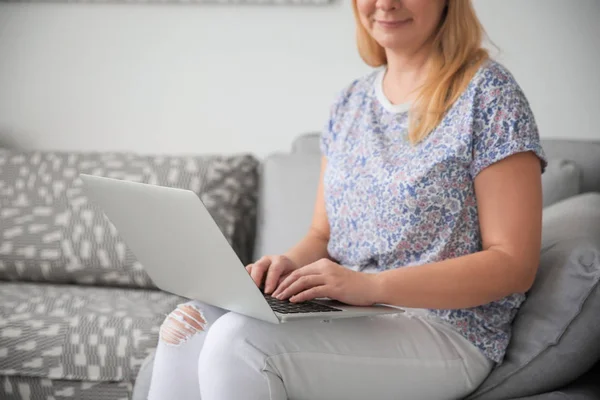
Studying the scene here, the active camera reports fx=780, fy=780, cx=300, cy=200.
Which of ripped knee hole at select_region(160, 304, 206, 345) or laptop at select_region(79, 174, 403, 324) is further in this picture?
ripped knee hole at select_region(160, 304, 206, 345)

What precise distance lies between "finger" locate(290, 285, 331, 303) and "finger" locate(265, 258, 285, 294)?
10 centimetres

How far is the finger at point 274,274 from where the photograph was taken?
49.6 inches

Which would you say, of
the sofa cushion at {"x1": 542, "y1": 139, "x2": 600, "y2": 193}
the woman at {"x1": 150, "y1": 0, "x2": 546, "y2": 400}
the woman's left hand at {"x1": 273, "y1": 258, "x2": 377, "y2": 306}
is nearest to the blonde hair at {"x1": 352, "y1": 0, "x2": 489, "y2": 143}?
the woman at {"x1": 150, "y1": 0, "x2": 546, "y2": 400}

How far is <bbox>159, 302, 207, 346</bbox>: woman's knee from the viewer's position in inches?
48.7

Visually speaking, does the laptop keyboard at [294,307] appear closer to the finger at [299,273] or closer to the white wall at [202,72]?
the finger at [299,273]

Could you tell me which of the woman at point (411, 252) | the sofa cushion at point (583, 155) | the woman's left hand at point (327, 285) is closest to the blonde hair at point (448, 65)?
the woman at point (411, 252)

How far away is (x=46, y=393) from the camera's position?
68.4 inches

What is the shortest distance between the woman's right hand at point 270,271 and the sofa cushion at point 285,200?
2.14 feet

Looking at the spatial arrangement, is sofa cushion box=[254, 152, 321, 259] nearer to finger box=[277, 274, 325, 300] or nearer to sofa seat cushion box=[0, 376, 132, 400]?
Answer: sofa seat cushion box=[0, 376, 132, 400]

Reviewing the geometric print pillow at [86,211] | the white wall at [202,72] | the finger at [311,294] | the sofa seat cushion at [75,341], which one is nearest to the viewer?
the finger at [311,294]

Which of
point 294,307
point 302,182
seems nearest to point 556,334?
point 294,307

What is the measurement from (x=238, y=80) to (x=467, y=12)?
1180mm

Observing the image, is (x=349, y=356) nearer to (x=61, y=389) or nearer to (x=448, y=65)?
(x=448, y=65)

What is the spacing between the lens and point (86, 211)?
2164 mm
